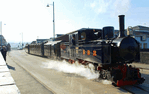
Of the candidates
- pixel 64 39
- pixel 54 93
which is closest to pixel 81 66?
pixel 54 93

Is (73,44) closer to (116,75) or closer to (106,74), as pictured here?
(106,74)

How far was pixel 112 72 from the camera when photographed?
229 inches

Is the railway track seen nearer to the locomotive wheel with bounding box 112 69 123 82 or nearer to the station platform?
the locomotive wheel with bounding box 112 69 123 82

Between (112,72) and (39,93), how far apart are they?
323cm

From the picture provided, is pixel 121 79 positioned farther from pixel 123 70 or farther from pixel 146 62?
pixel 146 62

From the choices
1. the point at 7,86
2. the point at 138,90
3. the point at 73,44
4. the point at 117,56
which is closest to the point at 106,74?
the point at 117,56

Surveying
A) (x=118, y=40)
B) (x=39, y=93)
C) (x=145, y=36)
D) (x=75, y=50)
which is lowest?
(x=39, y=93)

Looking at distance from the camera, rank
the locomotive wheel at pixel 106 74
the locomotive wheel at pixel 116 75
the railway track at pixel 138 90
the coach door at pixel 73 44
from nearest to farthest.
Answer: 1. the railway track at pixel 138 90
2. the locomotive wheel at pixel 116 75
3. the locomotive wheel at pixel 106 74
4. the coach door at pixel 73 44

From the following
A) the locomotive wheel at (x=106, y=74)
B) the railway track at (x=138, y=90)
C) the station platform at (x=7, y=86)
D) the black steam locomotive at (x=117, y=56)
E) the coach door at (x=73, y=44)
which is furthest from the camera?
the coach door at (x=73, y=44)

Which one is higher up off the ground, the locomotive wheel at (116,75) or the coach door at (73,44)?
the coach door at (73,44)

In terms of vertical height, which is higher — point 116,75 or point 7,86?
point 7,86

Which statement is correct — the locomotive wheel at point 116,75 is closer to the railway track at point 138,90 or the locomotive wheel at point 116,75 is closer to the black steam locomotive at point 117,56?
the black steam locomotive at point 117,56

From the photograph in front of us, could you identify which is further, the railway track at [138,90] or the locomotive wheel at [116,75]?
the locomotive wheel at [116,75]

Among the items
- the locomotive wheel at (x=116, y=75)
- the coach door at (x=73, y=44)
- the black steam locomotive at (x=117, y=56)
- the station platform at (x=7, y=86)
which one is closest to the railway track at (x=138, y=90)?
the black steam locomotive at (x=117, y=56)
